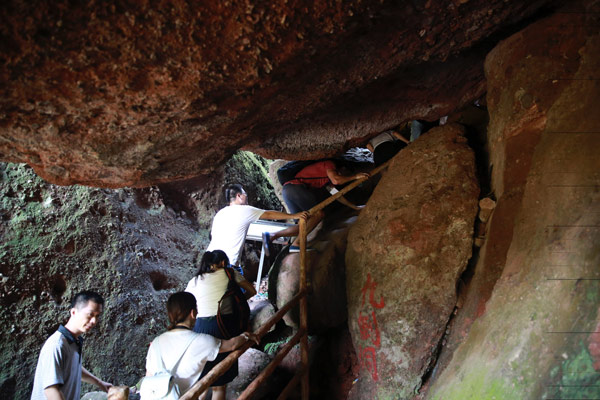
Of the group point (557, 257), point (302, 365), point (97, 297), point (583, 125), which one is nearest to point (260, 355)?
point (302, 365)

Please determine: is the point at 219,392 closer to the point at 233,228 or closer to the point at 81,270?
the point at 233,228

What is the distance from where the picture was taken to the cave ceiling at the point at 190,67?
1.57 metres

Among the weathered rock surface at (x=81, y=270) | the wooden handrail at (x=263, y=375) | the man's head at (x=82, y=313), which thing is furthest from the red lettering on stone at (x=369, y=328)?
the weathered rock surface at (x=81, y=270)

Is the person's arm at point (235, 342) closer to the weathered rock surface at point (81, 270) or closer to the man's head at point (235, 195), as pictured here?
the man's head at point (235, 195)

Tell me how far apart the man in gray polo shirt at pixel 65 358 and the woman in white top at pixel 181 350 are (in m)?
0.55

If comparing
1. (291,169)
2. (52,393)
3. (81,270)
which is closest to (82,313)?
(52,393)

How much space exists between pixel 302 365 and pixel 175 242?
12.3 feet

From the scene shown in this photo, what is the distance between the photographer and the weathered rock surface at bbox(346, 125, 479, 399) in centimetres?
293

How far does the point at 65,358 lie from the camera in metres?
2.19

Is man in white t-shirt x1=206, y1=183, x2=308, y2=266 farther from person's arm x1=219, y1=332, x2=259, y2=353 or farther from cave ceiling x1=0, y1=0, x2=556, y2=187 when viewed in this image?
person's arm x1=219, y1=332, x2=259, y2=353

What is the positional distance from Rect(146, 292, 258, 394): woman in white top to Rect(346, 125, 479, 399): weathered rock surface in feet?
5.62

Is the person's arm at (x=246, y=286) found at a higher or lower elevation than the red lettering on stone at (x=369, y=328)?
higher

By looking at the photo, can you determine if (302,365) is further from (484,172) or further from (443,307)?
(484,172)

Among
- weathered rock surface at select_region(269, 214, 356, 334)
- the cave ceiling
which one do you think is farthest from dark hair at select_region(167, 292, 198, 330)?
weathered rock surface at select_region(269, 214, 356, 334)
